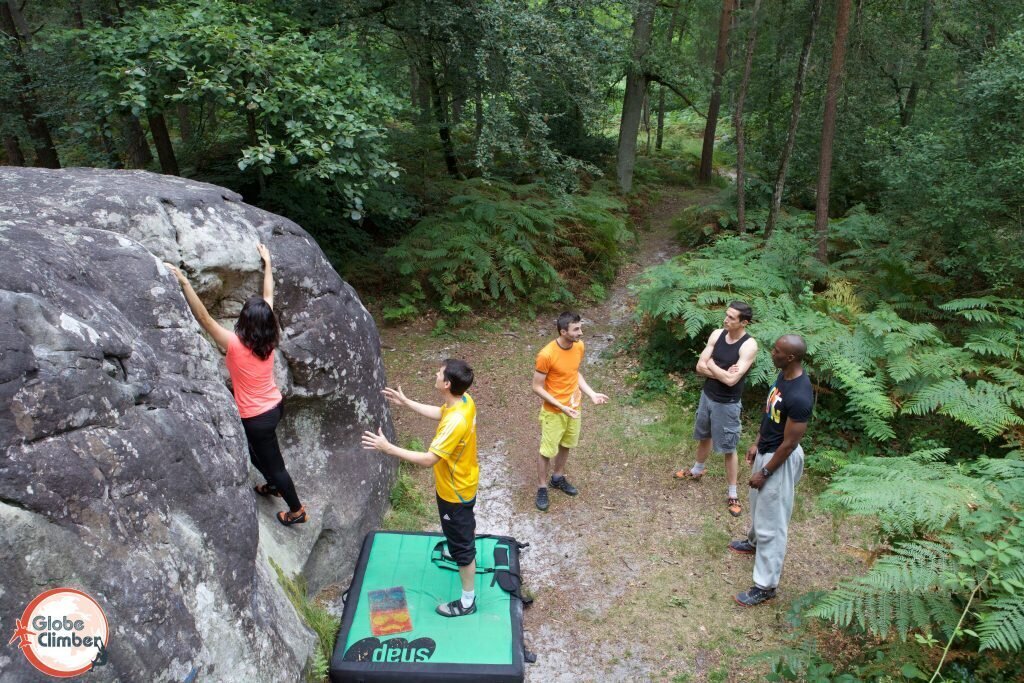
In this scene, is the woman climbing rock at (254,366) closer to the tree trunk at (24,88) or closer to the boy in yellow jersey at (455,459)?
the boy in yellow jersey at (455,459)

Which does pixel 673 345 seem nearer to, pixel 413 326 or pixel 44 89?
pixel 413 326

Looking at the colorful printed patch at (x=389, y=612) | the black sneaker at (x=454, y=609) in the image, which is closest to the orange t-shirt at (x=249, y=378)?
the colorful printed patch at (x=389, y=612)

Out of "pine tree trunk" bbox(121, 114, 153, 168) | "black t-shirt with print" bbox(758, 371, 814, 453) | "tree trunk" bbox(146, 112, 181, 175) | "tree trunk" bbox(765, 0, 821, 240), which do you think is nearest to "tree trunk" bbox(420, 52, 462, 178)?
"tree trunk" bbox(146, 112, 181, 175)

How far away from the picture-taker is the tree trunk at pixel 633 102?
48.4ft

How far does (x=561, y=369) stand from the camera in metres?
6.03

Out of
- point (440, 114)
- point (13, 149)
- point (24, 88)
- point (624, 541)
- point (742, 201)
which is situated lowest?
point (624, 541)

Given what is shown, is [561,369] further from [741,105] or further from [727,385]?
[741,105]

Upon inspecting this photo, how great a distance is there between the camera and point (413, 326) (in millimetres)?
10328

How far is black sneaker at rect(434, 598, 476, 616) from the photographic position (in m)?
4.80

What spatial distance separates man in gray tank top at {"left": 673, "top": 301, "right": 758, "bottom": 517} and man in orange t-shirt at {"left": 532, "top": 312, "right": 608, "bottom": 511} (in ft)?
3.53

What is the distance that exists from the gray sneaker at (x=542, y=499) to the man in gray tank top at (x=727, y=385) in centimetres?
169

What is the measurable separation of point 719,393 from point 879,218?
646cm

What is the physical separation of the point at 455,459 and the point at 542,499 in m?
2.22

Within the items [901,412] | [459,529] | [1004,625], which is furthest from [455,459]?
[901,412]
